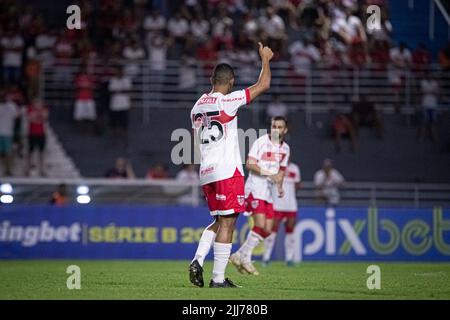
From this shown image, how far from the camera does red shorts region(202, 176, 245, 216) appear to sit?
1472 centimetres

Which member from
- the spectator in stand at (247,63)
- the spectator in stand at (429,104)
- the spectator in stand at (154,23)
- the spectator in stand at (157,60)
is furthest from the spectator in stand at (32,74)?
the spectator in stand at (429,104)

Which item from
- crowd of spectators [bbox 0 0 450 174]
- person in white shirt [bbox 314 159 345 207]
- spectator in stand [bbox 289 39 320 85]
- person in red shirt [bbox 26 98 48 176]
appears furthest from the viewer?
spectator in stand [bbox 289 39 320 85]

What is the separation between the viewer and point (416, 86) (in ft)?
112

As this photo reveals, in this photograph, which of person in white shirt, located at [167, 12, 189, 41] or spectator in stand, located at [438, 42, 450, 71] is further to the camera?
spectator in stand, located at [438, 42, 450, 71]

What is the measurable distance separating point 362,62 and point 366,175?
3.52 metres

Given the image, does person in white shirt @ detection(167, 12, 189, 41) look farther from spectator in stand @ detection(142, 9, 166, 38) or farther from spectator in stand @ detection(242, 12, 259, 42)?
spectator in stand @ detection(242, 12, 259, 42)

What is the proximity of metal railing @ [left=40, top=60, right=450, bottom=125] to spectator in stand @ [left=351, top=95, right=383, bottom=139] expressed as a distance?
0.53m

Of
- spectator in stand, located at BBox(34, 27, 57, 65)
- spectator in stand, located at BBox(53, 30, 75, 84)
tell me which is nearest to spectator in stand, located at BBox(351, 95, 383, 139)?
spectator in stand, located at BBox(53, 30, 75, 84)

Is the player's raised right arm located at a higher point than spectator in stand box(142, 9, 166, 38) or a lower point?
lower

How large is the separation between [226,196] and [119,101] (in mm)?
17360

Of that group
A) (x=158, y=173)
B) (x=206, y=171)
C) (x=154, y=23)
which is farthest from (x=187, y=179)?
(x=206, y=171)

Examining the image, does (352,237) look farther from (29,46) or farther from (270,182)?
(29,46)

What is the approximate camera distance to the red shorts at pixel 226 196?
1472cm

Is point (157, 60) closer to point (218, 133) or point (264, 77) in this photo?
point (218, 133)
